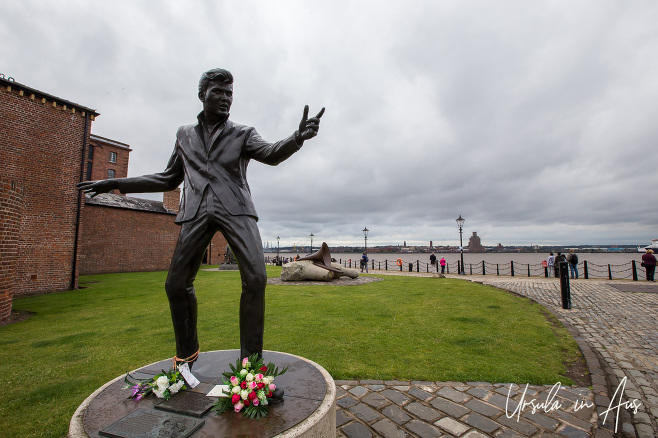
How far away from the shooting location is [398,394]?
11.5 feet

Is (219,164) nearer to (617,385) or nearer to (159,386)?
(159,386)

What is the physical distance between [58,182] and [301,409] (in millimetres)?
16809

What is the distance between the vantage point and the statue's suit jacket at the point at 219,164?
8.48 ft

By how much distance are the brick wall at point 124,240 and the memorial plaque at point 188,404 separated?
21362 millimetres

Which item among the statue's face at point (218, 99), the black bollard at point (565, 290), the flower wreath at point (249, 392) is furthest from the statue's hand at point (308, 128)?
the black bollard at point (565, 290)

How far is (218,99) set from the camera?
→ 8.79ft

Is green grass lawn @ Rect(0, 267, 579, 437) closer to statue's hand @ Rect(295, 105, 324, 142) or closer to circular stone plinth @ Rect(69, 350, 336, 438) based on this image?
circular stone plinth @ Rect(69, 350, 336, 438)

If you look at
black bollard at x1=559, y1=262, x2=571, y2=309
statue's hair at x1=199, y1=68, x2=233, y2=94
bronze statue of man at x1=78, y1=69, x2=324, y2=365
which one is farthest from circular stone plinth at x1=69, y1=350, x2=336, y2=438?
black bollard at x1=559, y1=262, x2=571, y2=309

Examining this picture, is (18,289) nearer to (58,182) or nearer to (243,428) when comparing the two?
(58,182)

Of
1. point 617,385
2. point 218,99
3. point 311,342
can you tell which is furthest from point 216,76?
point 617,385

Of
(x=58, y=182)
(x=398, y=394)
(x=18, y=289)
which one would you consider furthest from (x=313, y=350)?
(x=58, y=182)

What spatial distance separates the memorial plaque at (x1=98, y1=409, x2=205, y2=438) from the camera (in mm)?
1940

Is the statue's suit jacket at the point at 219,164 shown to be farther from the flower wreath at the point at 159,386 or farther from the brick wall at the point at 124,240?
the brick wall at the point at 124,240

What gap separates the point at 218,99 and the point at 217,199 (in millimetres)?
879
